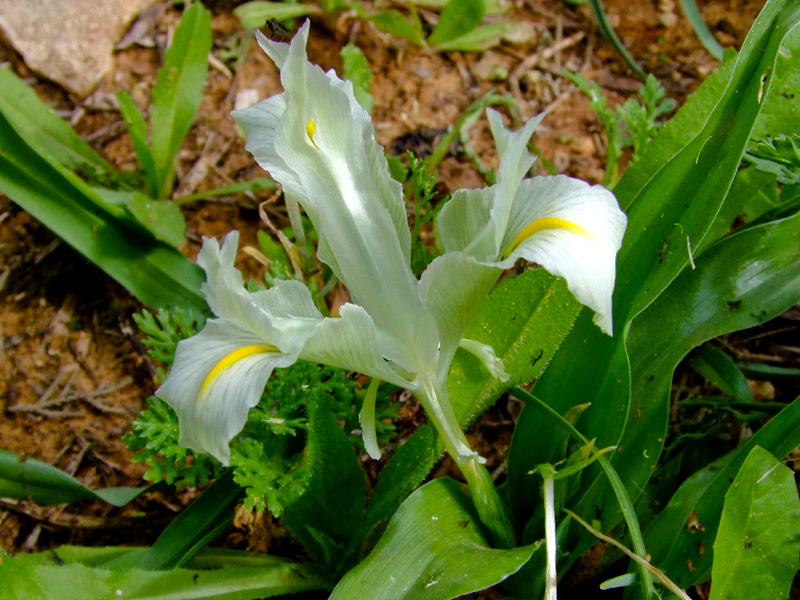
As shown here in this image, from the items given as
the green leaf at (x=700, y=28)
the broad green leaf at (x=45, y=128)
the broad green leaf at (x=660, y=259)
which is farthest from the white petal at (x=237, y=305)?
the green leaf at (x=700, y=28)

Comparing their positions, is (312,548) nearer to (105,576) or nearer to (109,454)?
(105,576)

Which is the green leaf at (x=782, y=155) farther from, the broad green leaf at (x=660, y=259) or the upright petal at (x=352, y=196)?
the upright petal at (x=352, y=196)

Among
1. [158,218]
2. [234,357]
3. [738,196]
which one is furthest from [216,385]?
[738,196]

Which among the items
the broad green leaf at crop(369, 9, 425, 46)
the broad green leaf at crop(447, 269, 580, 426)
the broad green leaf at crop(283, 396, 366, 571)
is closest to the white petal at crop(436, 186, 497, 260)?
the broad green leaf at crop(447, 269, 580, 426)

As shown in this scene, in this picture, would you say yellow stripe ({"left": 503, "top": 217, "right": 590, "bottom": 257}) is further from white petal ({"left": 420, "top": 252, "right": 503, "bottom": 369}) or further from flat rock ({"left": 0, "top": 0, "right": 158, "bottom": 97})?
flat rock ({"left": 0, "top": 0, "right": 158, "bottom": 97})

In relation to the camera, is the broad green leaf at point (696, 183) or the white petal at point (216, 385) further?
the broad green leaf at point (696, 183)

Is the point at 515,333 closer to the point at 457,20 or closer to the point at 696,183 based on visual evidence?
the point at 696,183
